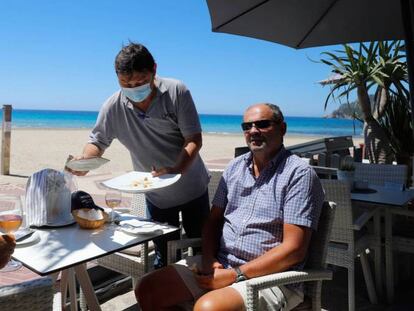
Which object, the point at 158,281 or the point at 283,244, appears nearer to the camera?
the point at 283,244

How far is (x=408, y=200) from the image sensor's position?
310 centimetres

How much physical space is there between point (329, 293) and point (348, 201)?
38.9 inches

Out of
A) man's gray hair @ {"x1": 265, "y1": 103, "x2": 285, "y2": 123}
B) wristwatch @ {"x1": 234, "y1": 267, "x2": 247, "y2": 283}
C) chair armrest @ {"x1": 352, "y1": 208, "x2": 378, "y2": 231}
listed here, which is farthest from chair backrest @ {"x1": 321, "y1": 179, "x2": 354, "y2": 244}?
wristwatch @ {"x1": 234, "y1": 267, "x2": 247, "y2": 283}

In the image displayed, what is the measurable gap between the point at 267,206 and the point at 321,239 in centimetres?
34

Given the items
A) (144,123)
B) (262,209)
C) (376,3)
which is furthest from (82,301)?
(376,3)

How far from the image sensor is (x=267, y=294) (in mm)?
1903

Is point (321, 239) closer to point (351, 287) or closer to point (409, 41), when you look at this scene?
point (351, 287)

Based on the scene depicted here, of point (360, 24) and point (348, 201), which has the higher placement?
point (360, 24)

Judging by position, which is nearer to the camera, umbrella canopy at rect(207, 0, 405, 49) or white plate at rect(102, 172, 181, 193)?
white plate at rect(102, 172, 181, 193)

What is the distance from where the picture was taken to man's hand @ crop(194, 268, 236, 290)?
201 centimetres

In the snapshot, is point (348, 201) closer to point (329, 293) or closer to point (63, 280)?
point (329, 293)

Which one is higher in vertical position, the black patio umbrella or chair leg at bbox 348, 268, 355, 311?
the black patio umbrella

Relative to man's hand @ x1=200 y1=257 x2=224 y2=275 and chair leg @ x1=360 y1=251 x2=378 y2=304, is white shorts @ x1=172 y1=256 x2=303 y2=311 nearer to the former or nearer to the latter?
man's hand @ x1=200 y1=257 x2=224 y2=275

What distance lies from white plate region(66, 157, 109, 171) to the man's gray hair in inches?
37.8
